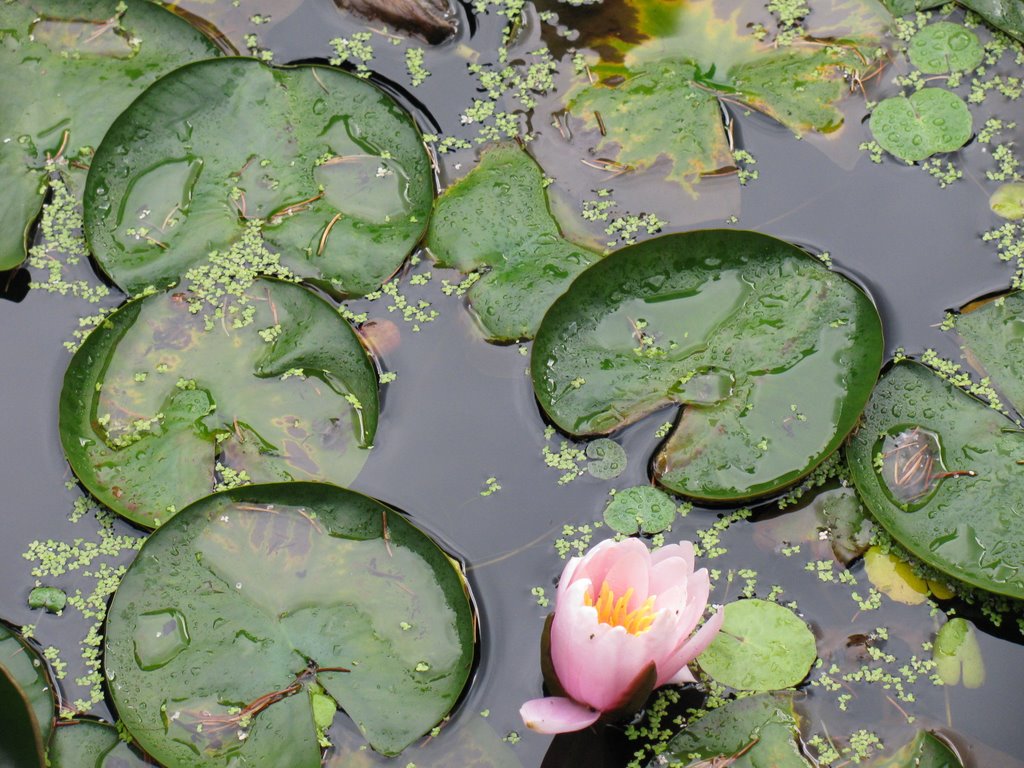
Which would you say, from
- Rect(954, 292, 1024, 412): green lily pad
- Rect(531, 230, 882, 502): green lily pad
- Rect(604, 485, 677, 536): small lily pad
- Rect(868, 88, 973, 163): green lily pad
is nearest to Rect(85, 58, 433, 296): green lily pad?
Rect(531, 230, 882, 502): green lily pad

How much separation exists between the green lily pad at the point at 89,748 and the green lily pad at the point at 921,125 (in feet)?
10.7

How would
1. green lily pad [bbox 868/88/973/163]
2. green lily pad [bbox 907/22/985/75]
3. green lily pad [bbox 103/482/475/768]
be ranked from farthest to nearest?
green lily pad [bbox 907/22/985/75]
green lily pad [bbox 868/88/973/163]
green lily pad [bbox 103/482/475/768]

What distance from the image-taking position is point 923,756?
A: 256 cm

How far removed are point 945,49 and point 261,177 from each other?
2.67 meters

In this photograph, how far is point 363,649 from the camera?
8.52 feet

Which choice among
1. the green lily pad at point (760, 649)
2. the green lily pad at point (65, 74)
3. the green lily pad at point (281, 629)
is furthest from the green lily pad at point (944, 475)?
the green lily pad at point (65, 74)

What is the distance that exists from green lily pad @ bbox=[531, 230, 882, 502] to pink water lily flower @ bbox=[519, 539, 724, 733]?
19.8 inches

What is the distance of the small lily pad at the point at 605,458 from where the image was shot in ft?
9.76

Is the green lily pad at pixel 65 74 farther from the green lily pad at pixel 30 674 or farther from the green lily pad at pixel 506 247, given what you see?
the green lily pad at pixel 30 674

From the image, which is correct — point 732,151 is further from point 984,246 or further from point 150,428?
point 150,428

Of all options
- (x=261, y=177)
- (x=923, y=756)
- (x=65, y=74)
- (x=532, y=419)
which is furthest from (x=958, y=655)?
(x=65, y=74)

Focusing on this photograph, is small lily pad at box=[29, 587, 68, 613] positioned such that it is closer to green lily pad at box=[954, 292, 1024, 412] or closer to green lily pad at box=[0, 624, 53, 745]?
green lily pad at box=[0, 624, 53, 745]

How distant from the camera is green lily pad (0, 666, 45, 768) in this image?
2.37m

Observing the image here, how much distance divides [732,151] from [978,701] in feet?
6.58
